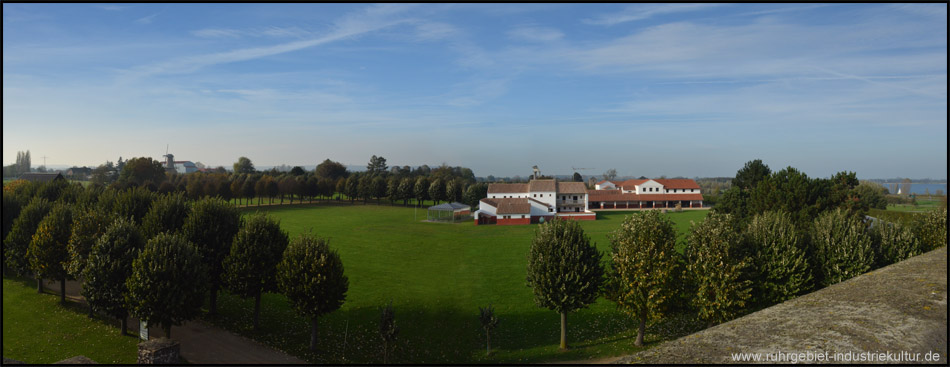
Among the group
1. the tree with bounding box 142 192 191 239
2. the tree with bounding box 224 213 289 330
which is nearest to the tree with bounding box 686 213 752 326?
the tree with bounding box 224 213 289 330

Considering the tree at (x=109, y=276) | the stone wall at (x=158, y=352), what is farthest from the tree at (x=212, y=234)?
the stone wall at (x=158, y=352)

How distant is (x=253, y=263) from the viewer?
31.1 metres

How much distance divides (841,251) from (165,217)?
48674 millimetres

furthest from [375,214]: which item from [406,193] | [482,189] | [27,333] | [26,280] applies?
[27,333]

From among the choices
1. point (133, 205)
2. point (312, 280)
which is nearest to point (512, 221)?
point (133, 205)

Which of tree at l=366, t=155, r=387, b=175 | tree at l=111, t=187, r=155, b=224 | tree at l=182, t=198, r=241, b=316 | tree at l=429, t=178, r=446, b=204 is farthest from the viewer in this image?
tree at l=366, t=155, r=387, b=175

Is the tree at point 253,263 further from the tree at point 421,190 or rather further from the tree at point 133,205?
the tree at point 421,190

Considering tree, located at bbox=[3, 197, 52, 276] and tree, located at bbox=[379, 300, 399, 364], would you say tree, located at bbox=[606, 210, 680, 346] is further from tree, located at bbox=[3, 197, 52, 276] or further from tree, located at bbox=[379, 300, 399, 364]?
tree, located at bbox=[3, 197, 52, 276]

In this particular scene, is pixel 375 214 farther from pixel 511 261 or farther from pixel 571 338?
pixel 571 338

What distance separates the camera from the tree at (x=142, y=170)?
115562mm

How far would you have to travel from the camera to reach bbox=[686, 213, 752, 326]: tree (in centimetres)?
2633

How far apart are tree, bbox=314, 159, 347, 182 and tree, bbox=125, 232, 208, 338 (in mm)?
121593

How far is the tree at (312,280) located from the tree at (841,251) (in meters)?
30.5

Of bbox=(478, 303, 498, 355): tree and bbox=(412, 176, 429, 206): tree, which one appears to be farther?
bbox=(412, 176, 429, 206): tree
